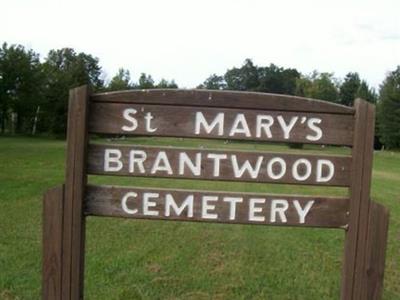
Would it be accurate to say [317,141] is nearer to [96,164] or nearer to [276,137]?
[276,137]

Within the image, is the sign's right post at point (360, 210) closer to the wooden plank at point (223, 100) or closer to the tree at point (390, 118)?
the wooden plank at point (223, 100)

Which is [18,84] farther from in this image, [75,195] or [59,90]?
[75,195]

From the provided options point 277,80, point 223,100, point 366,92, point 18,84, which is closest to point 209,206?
point 223,100

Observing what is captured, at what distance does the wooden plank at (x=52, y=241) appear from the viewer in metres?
3.56

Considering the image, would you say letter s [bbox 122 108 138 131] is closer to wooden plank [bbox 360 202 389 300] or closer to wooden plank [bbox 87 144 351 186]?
wooden plank [bbox 87 144 351 186]

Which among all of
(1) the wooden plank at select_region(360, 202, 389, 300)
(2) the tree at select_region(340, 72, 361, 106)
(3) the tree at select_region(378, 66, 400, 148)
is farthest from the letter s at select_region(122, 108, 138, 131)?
(2) the tree at select_region(340, 72, 361, 106)

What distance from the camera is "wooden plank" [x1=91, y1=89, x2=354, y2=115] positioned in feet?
11.5

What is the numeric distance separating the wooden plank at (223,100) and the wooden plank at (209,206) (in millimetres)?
512

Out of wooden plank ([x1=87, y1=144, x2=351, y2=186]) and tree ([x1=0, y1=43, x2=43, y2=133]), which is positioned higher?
tree ([x1=0, y1=43, x2=43, y2=133])

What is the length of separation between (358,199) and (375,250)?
0.32m

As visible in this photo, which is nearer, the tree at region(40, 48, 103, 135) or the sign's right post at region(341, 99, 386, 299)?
the sign's right post at region(341, 99, 386, 299)

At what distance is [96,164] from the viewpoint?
3547mm

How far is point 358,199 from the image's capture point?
11.6 feet

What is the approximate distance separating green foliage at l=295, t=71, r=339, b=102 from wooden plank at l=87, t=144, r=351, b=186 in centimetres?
8746
